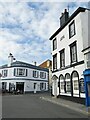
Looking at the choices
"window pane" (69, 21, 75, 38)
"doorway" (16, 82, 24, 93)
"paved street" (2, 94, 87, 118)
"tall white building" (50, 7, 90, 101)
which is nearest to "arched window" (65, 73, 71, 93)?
"tall white building" (50, 7, 90, 101)

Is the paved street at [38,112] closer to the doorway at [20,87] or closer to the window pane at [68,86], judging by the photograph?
the window pane at [68,86]

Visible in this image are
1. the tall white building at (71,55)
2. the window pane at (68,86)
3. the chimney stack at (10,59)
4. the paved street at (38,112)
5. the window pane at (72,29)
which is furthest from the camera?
the chimney stack at (10,59)

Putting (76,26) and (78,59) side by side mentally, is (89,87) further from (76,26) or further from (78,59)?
(76,26)

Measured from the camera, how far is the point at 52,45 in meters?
28.8

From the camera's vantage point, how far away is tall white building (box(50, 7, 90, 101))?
18.8 meters

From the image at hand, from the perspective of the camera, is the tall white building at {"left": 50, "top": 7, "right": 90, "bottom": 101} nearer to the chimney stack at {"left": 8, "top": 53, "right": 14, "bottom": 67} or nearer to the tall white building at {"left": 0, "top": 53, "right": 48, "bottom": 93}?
the tall white building at {"left": 0, "top": 53, "right": 48, "bottom": 93}

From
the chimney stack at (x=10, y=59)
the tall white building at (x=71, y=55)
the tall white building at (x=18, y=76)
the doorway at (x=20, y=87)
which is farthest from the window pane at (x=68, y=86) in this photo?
the chimney stack at (x=10, y=59)

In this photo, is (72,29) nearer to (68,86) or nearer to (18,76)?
(68,86)

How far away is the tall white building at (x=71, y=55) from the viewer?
1881 cm

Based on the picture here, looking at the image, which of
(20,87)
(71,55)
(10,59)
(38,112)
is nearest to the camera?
(38,112)

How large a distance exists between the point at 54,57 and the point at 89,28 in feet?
31.1

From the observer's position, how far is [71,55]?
21344mm

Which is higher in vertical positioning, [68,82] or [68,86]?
[68,82]

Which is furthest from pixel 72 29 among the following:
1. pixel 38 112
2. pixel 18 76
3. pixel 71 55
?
pixel 18 76
